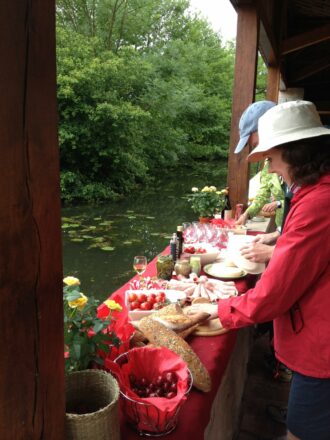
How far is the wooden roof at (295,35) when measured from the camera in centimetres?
482

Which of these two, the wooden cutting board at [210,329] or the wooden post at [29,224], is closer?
the wooden post at [29,224]

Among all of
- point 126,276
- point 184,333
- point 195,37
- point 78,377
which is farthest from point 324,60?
point 195,37

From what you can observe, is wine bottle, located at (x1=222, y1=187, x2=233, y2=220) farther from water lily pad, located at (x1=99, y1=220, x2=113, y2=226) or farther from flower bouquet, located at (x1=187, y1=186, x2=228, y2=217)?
water lily pad, located at (x1=99, y1=220, x2=113, y2=226)

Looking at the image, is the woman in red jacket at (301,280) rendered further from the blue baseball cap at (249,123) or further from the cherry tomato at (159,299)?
the blue baseball cap at (249,123)

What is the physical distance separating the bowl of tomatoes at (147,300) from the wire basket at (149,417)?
655 mm

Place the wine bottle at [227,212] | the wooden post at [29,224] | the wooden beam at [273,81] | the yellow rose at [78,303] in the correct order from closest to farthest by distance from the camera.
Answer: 1. the wooden post at [29,224]
2. the yellow rose at [78,303]
3. the wine bottle at [227,212]
4. the wooden beam at [273,81]

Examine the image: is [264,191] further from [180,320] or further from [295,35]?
[295,35]

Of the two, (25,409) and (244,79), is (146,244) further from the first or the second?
(25,409)

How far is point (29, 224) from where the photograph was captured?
862mm

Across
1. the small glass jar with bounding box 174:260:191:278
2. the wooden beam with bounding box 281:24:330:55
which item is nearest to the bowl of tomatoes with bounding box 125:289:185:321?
the small glass jar with bounding box 174:260:191:278

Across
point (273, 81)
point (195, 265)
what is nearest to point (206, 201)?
point (195, 265)

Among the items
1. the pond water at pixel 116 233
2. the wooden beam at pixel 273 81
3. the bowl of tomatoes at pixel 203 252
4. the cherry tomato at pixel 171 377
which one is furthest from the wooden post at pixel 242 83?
the wooden beam at pixel 273 81

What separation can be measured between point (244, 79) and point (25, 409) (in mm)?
3900

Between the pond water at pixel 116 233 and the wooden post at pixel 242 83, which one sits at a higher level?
the wooden post at pixel 242 83
